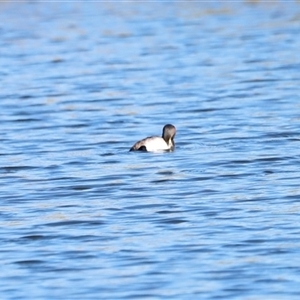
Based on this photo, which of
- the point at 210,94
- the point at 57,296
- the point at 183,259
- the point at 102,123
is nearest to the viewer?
the point at 57,296

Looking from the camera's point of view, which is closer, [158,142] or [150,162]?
[150,162]

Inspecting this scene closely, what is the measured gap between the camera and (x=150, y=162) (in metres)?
15.9

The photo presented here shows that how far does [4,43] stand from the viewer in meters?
30.4

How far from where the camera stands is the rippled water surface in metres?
10.4

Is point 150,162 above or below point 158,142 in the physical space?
below

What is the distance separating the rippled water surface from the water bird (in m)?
0.20

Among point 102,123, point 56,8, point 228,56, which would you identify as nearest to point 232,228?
point 102,123

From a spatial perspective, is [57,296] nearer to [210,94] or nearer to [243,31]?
[210,94]

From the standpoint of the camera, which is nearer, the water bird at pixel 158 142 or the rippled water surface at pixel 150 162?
the rippled water surface at pixel 150 162

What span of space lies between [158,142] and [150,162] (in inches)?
22.3

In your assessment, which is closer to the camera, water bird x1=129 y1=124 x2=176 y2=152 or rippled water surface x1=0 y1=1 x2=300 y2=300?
rippled water surface x1=0 y1=1 x2=300 y2=300

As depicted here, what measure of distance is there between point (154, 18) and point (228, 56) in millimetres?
7164

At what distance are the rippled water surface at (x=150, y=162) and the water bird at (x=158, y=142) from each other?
0.20 m

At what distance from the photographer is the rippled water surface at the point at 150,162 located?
10383mm
